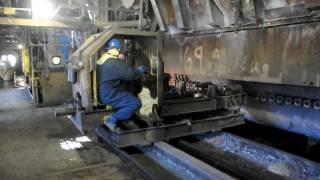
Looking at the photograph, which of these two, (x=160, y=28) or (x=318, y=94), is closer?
(x=318, y=94)

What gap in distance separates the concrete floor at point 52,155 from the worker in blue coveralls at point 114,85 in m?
0.53

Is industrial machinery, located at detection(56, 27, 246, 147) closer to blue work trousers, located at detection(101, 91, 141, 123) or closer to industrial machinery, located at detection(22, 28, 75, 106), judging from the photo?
blue work trousers, located at detection(101, 91, 141, 123)

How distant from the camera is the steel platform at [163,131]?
138 inches

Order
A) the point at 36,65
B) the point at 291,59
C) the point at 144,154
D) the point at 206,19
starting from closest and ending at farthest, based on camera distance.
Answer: the point at 291,59 → the point at 144,154 → the point at 206,19 → the point at 36,65

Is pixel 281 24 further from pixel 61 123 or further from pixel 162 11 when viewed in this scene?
pixel 61 123

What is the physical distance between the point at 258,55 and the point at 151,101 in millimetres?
1584

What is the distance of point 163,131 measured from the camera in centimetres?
375

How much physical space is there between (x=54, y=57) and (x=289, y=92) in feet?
20.1

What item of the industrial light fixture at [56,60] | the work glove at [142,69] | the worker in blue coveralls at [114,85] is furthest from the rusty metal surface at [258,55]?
the industrial light fixture at [56,60]

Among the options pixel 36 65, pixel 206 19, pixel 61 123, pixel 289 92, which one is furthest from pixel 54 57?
pixel 289 92

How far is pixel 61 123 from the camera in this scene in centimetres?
576

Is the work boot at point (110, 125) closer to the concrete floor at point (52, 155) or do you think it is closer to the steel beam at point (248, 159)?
the concrete floor at point (52, 155)

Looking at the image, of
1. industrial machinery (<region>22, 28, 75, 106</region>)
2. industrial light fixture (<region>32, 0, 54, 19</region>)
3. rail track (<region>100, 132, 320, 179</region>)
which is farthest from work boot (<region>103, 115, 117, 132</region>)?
industrial machinery (<region>22, 28, 75, 106</region>)

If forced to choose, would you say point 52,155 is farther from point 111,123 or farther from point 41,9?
point 41,9
